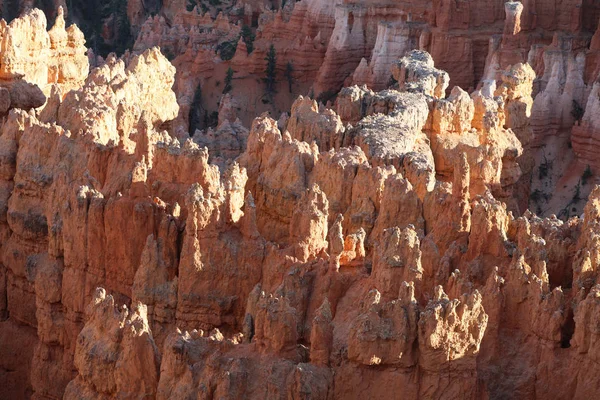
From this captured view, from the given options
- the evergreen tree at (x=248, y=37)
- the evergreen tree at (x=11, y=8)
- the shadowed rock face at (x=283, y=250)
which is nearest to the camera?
the shadowed rock face at (x=283, y=250)

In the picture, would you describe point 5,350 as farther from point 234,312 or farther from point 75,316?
point 234,312

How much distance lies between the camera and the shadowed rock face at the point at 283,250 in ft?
53.4

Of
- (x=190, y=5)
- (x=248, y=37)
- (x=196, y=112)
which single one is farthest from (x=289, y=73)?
(x=190, y=5)

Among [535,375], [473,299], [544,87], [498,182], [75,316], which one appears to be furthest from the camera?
[544,87]

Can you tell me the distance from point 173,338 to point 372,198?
22.3 feet

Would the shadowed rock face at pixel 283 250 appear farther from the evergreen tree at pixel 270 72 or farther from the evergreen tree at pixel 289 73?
the evergreen tree at pixel 289 73

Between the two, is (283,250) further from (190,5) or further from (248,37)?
(190,5)

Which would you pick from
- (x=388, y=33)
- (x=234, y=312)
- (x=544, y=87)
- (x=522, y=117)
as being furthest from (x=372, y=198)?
(x=388, y=33)

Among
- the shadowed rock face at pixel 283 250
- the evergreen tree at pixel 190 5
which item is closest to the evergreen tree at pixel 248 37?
the evergreen tree at pixel 190 5

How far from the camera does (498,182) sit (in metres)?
27.4

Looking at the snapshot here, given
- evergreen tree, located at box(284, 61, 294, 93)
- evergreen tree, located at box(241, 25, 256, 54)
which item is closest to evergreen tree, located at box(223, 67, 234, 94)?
evergreen tree, located at box(241, 25, 256, 54)

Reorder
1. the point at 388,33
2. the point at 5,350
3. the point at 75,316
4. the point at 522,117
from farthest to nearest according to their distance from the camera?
the point at 388,33
the point at 522,117
the point at 5,350
the point at 75,316

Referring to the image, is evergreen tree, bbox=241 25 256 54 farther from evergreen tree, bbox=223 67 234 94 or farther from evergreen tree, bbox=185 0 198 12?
evergreen tree, bbox=185 0 198 12

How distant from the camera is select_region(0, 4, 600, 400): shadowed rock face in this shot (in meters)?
16.3
